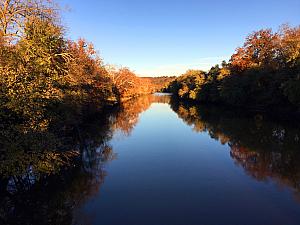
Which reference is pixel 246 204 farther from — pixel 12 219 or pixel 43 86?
pixel 43 86

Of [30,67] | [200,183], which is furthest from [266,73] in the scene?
[30,67]

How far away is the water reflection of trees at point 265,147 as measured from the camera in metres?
14.7

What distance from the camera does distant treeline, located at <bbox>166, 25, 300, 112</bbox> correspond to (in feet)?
111

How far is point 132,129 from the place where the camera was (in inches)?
1228

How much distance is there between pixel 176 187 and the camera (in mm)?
13250

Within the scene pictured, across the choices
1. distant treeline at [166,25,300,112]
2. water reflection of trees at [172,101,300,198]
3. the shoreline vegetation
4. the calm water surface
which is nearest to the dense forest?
the shoreline vegetation

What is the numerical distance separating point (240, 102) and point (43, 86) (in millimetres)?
46170

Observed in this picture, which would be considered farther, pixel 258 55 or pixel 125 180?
pixel 258 55

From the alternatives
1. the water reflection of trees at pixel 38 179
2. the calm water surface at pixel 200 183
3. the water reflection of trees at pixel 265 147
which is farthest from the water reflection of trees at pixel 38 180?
the water reflection of trees at pixel 265 147

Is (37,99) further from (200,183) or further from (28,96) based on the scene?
(200,183)

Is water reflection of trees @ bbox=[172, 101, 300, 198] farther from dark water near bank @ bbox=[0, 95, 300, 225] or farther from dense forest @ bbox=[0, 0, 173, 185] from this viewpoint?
dense forest @ bbox=[0, 0, 173, 185]

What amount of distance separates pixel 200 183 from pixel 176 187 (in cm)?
146

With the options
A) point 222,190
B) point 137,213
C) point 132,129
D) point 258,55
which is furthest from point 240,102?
point 137,213

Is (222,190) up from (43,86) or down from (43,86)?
down
